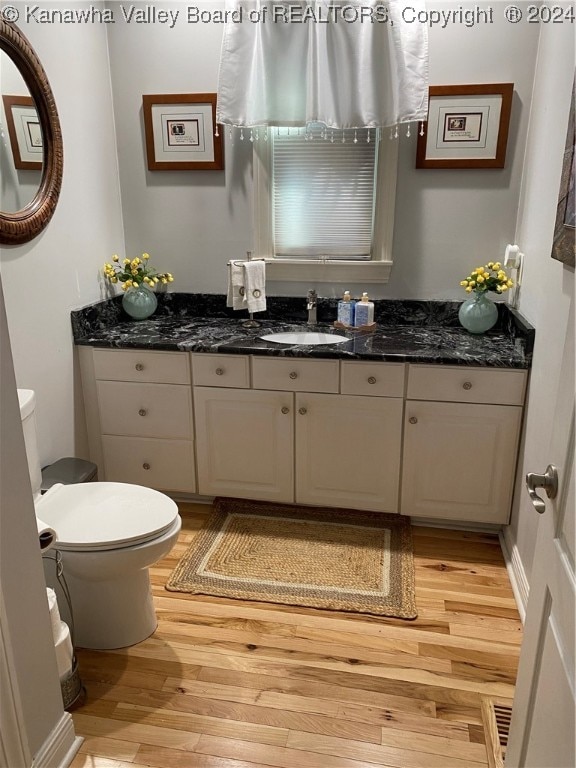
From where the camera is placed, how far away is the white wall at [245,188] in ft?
7.93

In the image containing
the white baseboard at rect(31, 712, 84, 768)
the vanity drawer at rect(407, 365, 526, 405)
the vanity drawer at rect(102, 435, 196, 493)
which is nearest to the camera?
the white baseboard at rect(31, 712, 84, 768)

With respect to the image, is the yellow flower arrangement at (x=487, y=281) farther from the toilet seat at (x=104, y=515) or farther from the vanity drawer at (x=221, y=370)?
the toilet seat at (x=104, y=515)

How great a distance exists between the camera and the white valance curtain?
7.51 feet

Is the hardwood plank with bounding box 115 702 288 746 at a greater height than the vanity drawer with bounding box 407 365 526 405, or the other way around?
the vanity drawer with bounding box 407 365 526 405

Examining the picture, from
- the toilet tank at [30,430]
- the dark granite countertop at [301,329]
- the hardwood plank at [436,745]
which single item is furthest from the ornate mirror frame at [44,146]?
the hardwood plank at [436,745]

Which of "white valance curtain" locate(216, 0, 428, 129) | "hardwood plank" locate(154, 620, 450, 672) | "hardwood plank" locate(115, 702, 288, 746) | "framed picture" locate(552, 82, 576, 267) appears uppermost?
"white valance curtain" locate(216, 0, 428, 129)

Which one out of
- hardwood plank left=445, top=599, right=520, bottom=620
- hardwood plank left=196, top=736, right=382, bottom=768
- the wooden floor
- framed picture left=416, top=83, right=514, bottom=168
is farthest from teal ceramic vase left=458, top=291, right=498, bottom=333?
hardwood plank left=196, top=736, right=382, bottom=768

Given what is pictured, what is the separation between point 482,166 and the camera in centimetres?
252

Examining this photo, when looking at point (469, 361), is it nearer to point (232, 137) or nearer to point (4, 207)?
point (232, 137)

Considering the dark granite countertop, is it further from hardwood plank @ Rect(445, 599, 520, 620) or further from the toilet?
hardwood plank @ Rect(445, 599, 520, 620)

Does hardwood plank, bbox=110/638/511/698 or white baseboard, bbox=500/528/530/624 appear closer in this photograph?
hardwood plank, bbox=110/638/511/698

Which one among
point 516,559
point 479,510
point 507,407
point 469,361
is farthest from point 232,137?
point 516,559

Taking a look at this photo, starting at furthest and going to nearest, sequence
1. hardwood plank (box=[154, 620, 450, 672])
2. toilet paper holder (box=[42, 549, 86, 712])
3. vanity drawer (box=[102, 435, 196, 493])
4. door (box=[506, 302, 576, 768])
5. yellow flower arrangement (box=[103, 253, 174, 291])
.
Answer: yellow flower arrangement (box=[103, 253, 174, 291]) → vanity drawer (box=[102, 435, 196, 493]) → hardwood plank (box=[154, 620, 450, 672]) → toilet paper holder (box=[42, 549, 86, 712]) → door (box=[506, 302, 576, 768])

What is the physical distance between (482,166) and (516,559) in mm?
1712
